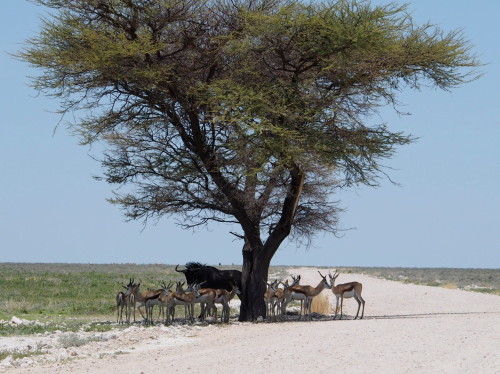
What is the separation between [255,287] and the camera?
24750 mm

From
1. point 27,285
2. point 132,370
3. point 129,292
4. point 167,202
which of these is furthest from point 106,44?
point 27,285

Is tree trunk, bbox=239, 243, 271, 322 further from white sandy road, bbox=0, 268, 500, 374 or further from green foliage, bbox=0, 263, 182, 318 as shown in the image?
green foliage, bbox=0, 263, 182, 318

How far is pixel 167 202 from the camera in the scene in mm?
25469

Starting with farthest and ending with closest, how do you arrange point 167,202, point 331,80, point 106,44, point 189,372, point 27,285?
point 27,285 < point 167,202 < point 331,80 < point 106,44 < point 189,372

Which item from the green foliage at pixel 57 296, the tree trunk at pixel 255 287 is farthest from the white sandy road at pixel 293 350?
the green foliage at pixel 57 296

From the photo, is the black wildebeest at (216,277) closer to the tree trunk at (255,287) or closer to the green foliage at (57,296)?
the tree trunk at (255,287)

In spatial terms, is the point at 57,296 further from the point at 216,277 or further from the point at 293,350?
the point at 293,350

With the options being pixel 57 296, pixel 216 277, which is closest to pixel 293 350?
pixel 216 277

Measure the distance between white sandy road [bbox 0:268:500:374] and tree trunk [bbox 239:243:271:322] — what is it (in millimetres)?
3523

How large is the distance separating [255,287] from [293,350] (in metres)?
10.2

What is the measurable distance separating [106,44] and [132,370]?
1121cm

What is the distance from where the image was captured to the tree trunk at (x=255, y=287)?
2466 cm

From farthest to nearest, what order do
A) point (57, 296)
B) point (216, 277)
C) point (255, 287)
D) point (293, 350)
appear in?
point (57, 296) → point (216, 277) → point (255, 287) → point (293, 350)

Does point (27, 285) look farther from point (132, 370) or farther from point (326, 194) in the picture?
point (132, 370)
